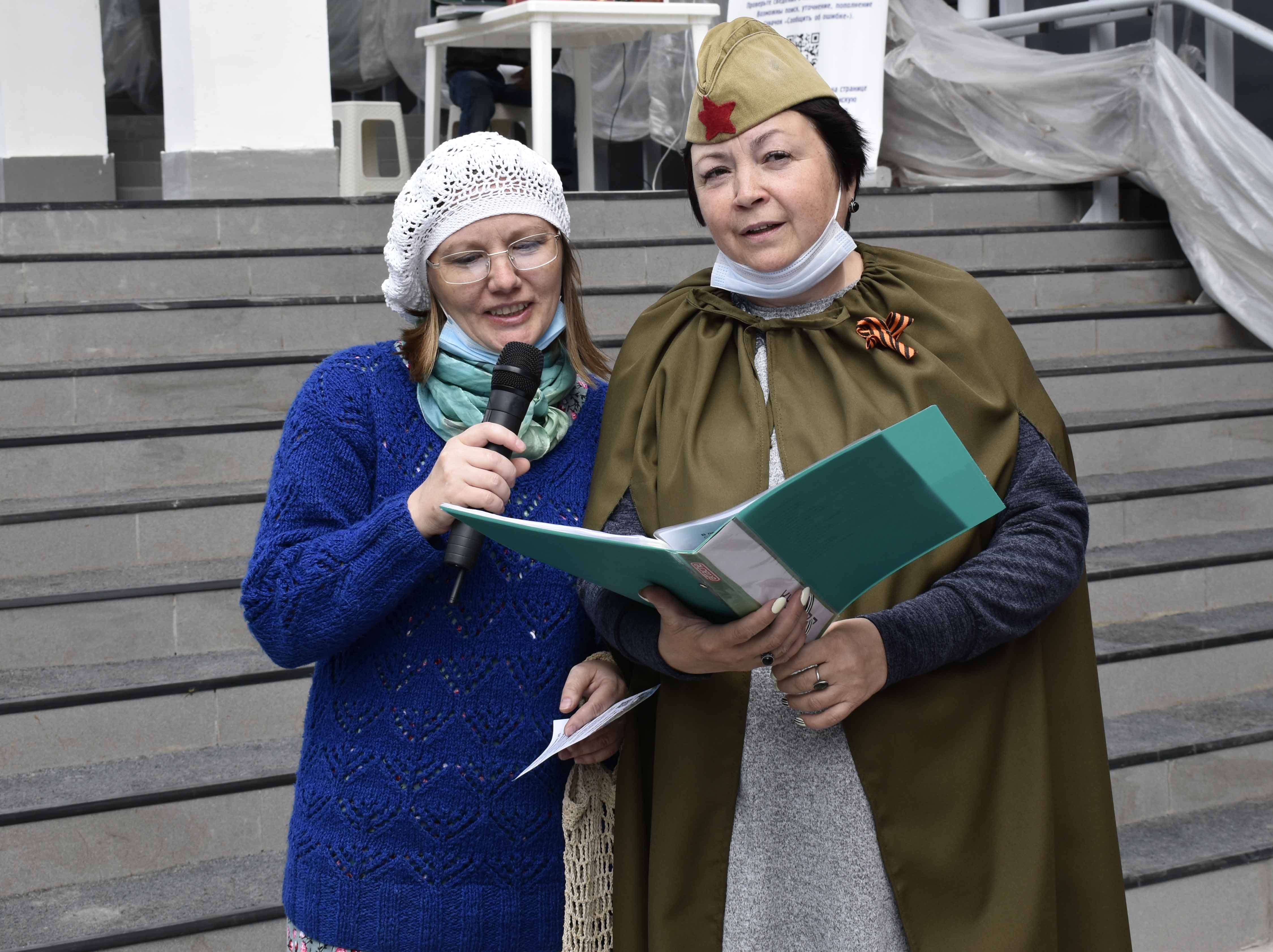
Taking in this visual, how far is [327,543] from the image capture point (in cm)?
154

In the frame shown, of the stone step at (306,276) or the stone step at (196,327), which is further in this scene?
the stone step at (306,276)

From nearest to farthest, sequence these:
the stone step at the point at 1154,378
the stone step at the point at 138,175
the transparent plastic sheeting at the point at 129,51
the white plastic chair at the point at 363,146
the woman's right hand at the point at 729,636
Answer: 1. the woman's right hand at the point at 729,636
2. the stone step at the point at 1154,378
3. the white plastic chair at the point at 363,146
4. the stone step at the point at 138,175
5. the transparent plastic sheeting at the point at 129,51

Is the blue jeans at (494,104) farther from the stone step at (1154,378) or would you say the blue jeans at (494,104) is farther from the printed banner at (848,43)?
the stone step at (1154,378)

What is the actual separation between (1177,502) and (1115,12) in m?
2.34

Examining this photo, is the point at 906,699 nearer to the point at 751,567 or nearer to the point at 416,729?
the point at 751,567

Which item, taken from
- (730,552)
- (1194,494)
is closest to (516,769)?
(730,552)

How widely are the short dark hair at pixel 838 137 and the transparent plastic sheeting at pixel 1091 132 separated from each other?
3.78 meters

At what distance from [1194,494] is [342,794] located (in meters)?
3.45

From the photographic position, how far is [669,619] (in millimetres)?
1397

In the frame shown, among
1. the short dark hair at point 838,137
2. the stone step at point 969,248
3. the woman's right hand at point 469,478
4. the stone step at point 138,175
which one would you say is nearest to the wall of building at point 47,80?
the stone step at point 138,175

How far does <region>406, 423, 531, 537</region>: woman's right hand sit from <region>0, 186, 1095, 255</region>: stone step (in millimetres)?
2405

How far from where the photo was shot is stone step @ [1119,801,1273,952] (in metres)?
3.22

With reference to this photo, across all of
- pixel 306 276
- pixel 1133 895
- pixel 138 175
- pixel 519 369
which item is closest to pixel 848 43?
pixel 306 276

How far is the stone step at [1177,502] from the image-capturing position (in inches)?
163
